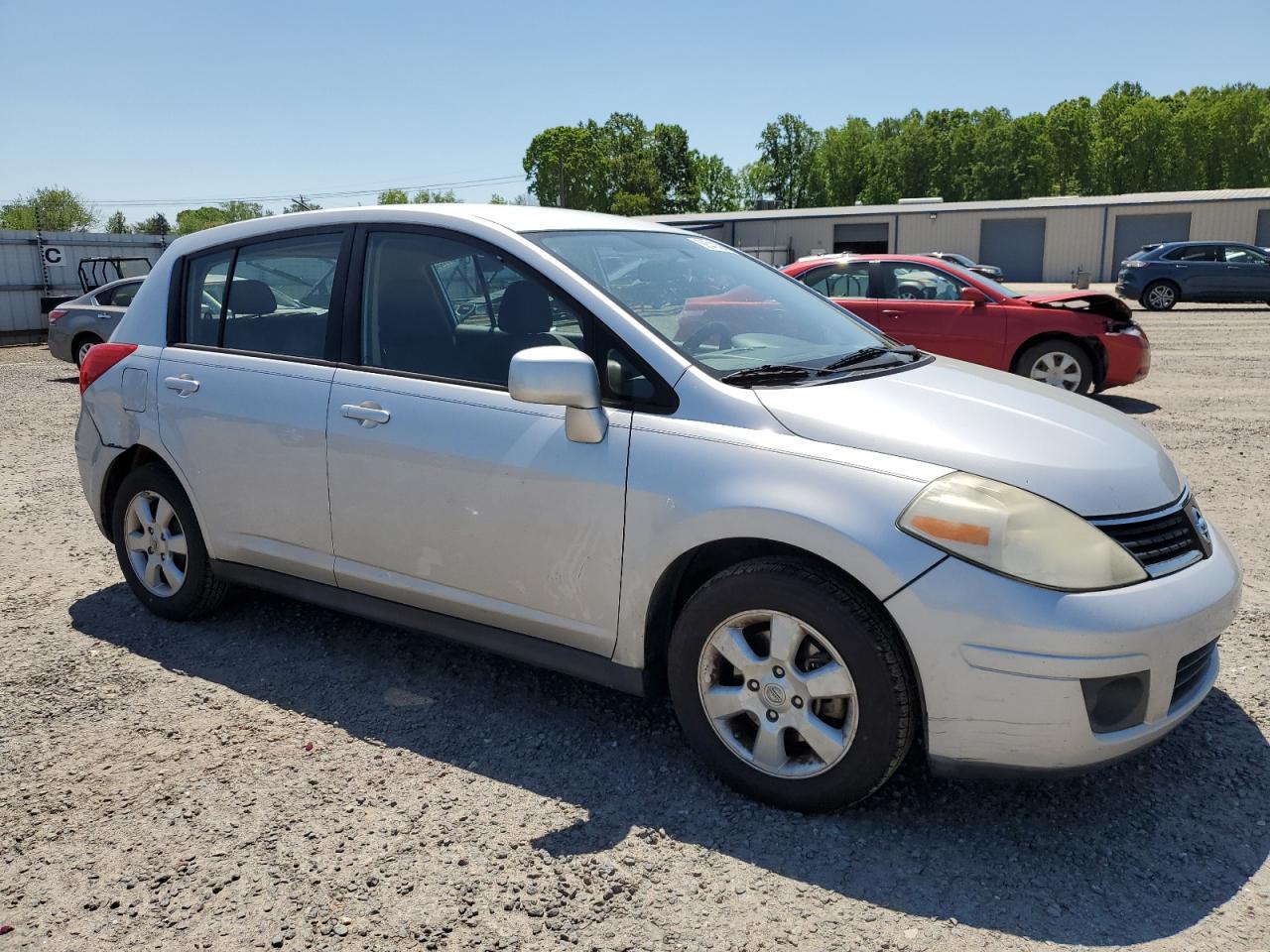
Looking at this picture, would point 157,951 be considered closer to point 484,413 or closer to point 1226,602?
point 484,413

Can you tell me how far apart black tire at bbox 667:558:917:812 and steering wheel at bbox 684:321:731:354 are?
77cm

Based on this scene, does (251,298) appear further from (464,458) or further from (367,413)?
(464,458)

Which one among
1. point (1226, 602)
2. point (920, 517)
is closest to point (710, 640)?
point (920, 517)

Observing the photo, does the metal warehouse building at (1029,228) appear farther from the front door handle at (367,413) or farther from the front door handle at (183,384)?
the front door handle at (367,413)

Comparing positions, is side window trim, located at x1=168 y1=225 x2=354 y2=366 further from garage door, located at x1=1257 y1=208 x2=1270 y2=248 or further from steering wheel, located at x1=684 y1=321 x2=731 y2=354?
garage door, located at x1=1257 y1=208 x2=1270 y2=248

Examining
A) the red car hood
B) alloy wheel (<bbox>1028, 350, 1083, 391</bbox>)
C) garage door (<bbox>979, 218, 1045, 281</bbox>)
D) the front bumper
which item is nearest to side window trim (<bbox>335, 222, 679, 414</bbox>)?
the front bumper

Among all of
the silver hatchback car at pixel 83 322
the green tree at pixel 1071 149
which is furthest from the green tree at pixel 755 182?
the silver hatchback car at pixel 83 322

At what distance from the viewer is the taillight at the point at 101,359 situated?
443cm

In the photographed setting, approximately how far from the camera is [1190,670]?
2.76 metres

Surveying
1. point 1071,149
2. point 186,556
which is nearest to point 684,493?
point 186,556

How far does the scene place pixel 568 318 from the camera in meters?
3.25

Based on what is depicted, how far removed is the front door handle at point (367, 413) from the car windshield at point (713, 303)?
82cm

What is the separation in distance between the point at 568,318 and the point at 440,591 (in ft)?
3.45

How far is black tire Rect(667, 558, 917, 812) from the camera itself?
8.64 feet
